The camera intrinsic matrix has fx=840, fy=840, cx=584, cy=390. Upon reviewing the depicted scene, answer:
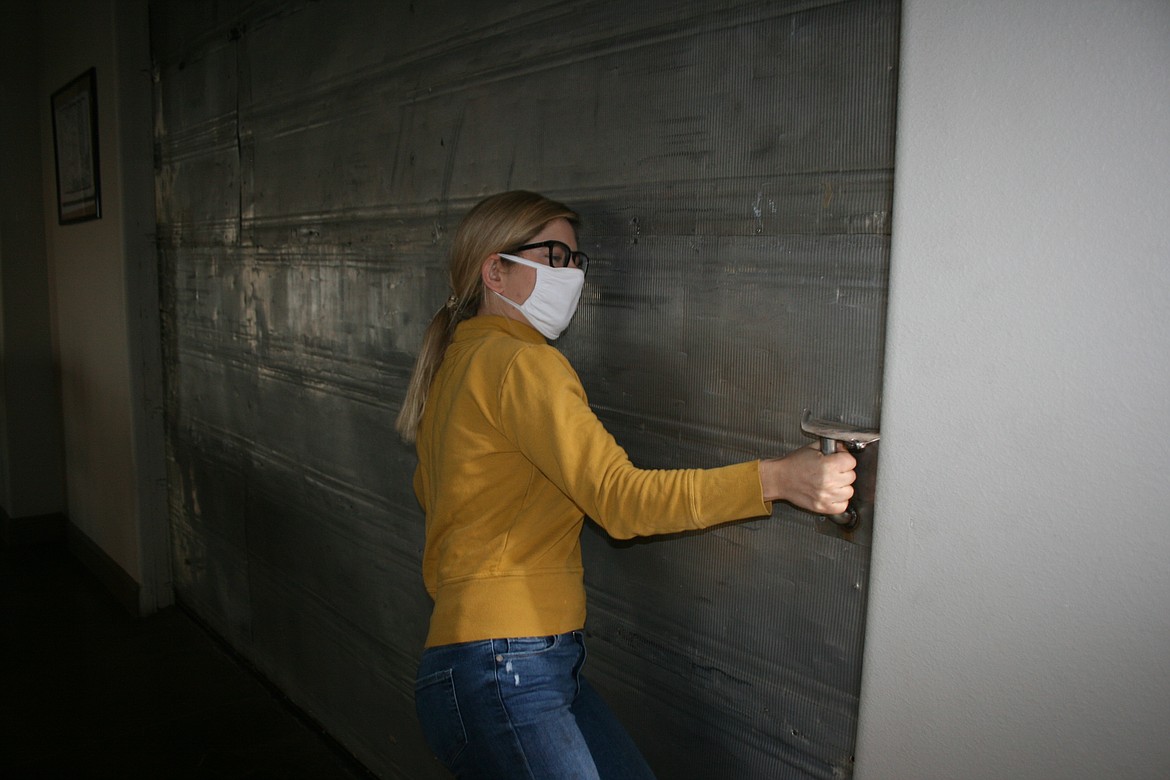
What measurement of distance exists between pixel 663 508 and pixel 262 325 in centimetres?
221

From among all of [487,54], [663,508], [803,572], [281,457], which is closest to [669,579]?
[803,572]

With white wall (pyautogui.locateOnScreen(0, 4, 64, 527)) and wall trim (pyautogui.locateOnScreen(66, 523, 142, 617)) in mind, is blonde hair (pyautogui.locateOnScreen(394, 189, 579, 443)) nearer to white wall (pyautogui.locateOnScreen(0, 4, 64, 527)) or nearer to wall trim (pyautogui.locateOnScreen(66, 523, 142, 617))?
wall trim (pyautogui.locateOnScreen(66, 523, 142, 617))

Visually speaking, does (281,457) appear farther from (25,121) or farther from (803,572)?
(25,121)

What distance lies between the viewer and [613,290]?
1.62 metres

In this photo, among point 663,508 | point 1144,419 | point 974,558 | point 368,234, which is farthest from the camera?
point 368,234

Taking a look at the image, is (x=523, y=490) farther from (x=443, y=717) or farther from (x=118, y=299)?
(x=118, y=299)

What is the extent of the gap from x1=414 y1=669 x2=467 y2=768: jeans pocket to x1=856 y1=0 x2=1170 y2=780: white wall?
2.05 ft

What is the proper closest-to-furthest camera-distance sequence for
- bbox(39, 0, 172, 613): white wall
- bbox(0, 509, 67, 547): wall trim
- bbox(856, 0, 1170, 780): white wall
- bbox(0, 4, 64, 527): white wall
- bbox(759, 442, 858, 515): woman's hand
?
bbox(856, 0, 1170, 780): white wall, bbox(759, 442, 858, 515): woman's hand, bbox(39, 0, 172, 613): white wall, bbox(0, 4, 64, 527): white wall, bbox(0, 509, 67, 547): wall trim

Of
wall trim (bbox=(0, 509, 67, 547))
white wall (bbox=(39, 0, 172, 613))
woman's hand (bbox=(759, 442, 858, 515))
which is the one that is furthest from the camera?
wall trim (bbox=(0, 509, 67, 547))

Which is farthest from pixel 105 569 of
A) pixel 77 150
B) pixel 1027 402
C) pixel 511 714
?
pixel 1027 402

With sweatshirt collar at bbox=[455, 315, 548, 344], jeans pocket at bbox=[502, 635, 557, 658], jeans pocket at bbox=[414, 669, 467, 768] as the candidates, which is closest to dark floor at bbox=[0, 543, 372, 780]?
jeans pocket at bbox=[414, 669, 467, 768]

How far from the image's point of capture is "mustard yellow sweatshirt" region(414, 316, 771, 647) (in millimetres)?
1164

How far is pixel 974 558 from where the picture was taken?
105 cm

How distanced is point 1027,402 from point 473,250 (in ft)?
3.03
